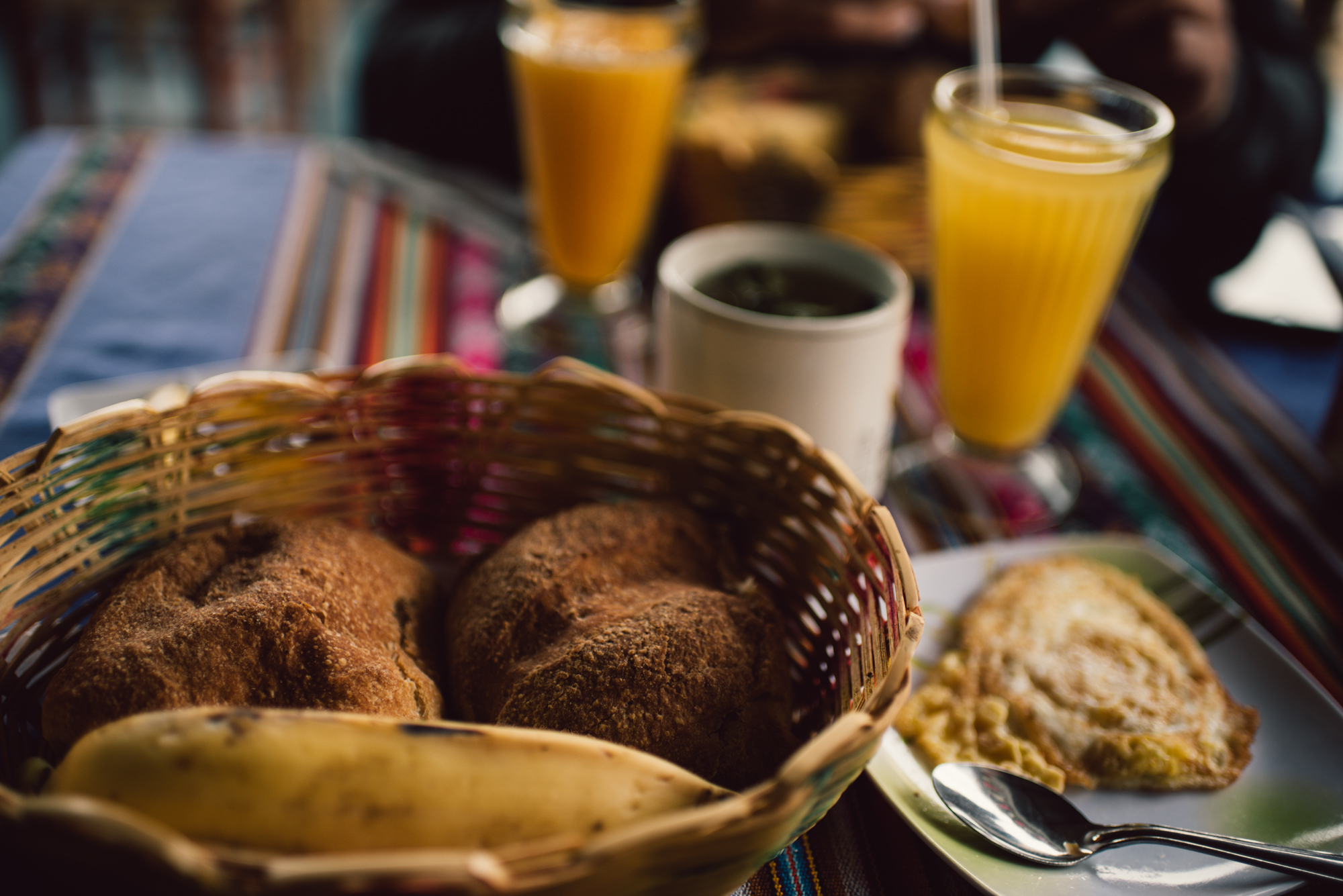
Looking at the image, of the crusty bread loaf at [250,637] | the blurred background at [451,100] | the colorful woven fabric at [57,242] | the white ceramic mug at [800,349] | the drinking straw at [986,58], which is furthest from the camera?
the blurred background at [451,100]

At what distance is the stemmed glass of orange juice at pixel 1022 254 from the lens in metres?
0.79

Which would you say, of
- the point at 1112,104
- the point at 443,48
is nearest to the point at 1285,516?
the point at 1112,104

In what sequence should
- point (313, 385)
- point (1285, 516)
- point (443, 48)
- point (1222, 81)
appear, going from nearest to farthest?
1. point (313, 385)
2. point (1285, 516)
3. point (1222, 81)
4. point (443, 48)

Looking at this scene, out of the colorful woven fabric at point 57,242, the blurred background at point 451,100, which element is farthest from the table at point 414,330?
the blurred background at point 451,100

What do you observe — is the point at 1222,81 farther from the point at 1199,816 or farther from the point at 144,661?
the point at 144,661

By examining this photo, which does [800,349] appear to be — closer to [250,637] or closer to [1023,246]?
[1023,246]

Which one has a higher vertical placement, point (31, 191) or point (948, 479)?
point (31, 191)

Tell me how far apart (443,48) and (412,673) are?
1449 millimetres

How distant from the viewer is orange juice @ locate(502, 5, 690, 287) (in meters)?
1.07

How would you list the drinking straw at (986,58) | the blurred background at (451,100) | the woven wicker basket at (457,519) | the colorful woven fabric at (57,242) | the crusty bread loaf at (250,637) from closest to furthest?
1. the woven wicker basket at (457,519)
2. the crusty bread loaf at (250,637)
3. the drinking straw at (986,58)
4. the colorful woven fabric at (57,242)
5. the blurred background at (451,100)

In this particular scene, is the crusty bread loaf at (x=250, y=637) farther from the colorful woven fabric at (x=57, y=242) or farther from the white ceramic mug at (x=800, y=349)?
the colorful woven fabric at (x=57, y=242)

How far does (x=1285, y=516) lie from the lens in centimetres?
84

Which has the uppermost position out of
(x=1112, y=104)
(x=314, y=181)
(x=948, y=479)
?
(x=1112, y=104)

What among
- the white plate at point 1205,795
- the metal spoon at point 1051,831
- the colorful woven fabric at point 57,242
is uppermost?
the colorful woven fabric at point 57,242
